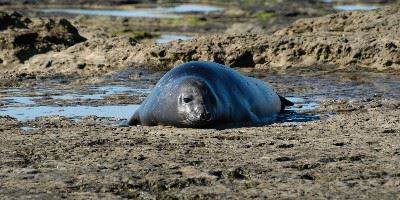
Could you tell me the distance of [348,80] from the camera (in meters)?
15.0

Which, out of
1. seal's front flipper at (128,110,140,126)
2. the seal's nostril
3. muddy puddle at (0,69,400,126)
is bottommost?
muddy puddle at (0,69,400,126)

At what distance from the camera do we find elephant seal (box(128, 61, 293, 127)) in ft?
30.7

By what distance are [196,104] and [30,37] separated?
10242 millimetres

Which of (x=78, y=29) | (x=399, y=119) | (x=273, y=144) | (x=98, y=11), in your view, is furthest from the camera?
(x=98, y=11)

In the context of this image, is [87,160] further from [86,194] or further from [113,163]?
[86,194]

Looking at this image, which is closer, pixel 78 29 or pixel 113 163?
pixel 113 163

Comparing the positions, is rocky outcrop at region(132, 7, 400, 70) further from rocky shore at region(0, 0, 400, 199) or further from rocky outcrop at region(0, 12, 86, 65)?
rocky outcrop at region(0, 12, 86, 65)

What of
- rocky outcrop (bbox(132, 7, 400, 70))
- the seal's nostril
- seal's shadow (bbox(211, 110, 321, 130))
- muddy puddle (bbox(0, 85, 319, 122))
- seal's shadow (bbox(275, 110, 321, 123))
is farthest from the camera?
rocky outcrop (bbox(132, 7, 400, 70))

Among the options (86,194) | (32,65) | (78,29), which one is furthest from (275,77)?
(86,194)

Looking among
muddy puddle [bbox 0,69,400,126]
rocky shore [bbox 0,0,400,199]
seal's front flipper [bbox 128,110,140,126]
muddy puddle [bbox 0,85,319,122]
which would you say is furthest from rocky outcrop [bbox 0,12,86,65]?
seal's front flipper [bbox 128,110,140,126]

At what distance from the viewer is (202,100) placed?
935 cm

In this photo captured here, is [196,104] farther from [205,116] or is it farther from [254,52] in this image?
[254,52]

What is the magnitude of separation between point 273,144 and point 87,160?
165 centimetres

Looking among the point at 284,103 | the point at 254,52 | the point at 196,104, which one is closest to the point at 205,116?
the point at 196,104
